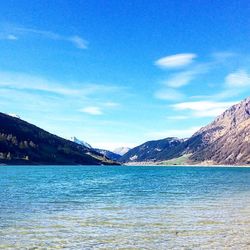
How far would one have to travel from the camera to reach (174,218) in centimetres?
4319

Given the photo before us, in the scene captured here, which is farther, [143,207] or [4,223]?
[143,207]

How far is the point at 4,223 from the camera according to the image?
3834 cm

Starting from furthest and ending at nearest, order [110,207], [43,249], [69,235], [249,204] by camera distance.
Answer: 1. [249,204]
2. [110,207]
3. [69,235]
4. [43,249]

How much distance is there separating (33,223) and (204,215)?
1903 cm

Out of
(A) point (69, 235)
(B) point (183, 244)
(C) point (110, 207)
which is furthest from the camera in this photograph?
(C) point (110, 207)

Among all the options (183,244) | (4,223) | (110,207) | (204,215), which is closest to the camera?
(183,244)

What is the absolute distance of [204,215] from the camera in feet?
149

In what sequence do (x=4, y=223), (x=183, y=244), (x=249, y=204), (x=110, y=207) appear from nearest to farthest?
(x=183, y=244) < (x=4, y=223) < (x=110, y=207) < (x=249, y=204)

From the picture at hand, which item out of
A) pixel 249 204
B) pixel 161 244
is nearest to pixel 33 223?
pixel 161 244

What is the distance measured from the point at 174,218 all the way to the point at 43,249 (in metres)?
18.9

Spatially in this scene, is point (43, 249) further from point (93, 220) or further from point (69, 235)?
point (93, 220)

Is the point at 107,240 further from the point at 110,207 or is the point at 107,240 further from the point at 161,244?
the point at 110,207

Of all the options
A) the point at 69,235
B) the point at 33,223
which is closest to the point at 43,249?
the point at 69,235

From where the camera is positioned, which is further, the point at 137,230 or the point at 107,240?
the point at 137,230
